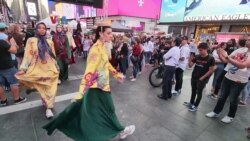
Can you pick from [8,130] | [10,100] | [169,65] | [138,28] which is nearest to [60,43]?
[10,100]

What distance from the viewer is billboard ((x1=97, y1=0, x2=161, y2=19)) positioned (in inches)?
827

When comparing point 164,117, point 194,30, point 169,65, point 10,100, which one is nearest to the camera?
point 164,117

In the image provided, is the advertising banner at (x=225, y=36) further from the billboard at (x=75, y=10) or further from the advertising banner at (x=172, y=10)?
the billboard at (x=75, y=10)

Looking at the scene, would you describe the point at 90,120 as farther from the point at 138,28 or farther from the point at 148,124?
the point at 138,28

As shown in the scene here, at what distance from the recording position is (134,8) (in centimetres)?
2242

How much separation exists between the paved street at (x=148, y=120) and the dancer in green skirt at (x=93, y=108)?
483 mm

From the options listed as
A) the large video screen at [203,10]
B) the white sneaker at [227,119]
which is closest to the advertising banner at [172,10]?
the large video screen at [203,10]

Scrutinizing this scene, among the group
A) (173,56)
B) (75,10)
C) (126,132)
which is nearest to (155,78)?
(173,56)

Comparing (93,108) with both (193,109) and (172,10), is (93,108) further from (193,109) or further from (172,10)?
(172,10)

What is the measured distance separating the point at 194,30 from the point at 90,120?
1808cm

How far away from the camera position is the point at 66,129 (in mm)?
2203

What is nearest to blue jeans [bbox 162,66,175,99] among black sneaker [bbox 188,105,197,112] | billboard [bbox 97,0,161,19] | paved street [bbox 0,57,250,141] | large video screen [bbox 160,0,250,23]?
paved street [bbox 0,57,250,141]

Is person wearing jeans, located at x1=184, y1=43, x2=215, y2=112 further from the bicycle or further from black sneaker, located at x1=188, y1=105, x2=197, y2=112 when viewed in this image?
the bicycle

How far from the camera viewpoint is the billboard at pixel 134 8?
21.0 m
